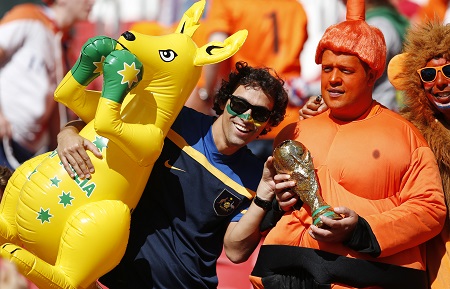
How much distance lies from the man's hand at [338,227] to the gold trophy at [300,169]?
2.6 inches

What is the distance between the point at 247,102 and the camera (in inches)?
114

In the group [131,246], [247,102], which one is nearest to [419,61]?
[247,102]

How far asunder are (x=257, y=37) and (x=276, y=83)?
4.59 feet

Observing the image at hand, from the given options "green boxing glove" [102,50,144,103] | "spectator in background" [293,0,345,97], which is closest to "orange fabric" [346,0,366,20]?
"green boxing glove" [102,50,144,103]

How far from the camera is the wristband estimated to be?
2736 millimetres

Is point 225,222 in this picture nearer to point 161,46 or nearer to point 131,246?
point 131,246

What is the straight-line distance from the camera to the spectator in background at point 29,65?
15.4 feet

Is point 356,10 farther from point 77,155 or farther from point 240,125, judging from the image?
point 77,155

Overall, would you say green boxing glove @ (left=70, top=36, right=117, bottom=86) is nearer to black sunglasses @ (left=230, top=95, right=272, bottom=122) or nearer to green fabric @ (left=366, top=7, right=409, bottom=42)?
black sunglasses @ (left=230, top=95, right=272, bottom=122)

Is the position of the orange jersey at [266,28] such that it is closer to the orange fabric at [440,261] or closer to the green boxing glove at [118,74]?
the green boxing glove at [118,74]

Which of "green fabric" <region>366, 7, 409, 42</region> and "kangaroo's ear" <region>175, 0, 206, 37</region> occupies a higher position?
"kangaroo's ear" <region>175, 0, 206, 37</region>

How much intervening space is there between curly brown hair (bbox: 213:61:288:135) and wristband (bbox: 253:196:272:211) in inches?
14.1

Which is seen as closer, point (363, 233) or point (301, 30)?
point (363, 233)

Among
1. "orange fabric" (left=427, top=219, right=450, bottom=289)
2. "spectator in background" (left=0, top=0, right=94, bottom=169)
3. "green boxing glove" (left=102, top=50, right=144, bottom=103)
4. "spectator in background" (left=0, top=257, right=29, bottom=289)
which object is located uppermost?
"spectator in background" (left=0, top=257, right=29, bottom=289)
